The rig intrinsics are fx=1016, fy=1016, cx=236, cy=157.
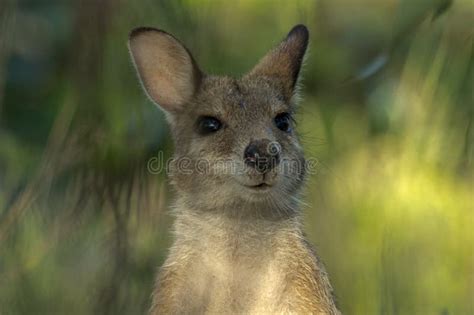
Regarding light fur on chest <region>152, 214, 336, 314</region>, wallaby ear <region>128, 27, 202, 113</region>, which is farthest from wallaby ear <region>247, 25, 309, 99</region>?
light fur on chest <region>152, 214, 336, 314</region>

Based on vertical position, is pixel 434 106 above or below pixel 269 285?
above

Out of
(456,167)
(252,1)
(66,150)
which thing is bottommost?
(66,150)

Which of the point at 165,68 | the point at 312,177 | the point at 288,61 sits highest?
the point at 288,61

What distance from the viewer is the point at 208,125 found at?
538 cm

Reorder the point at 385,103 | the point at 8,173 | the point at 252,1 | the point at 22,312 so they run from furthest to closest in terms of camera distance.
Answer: the point at 252,1, the point at 8,173, the point at 385,103, the point at 22,312

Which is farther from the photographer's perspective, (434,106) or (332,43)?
(332,43)

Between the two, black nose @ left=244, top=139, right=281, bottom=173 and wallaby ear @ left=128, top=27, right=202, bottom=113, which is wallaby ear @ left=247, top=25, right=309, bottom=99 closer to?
wallaby ear @ left=128, top=27, right=202, bottom=113

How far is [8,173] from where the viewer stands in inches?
228

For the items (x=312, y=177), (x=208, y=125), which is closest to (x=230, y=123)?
(x=208, y=125)

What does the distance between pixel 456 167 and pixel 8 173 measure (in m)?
2.51

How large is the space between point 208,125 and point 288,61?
0.71 meters

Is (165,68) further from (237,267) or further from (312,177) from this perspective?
(237,267)

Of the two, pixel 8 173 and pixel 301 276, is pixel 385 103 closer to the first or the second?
pixel 301 276

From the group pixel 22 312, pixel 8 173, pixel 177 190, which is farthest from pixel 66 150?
pixel 8 173
